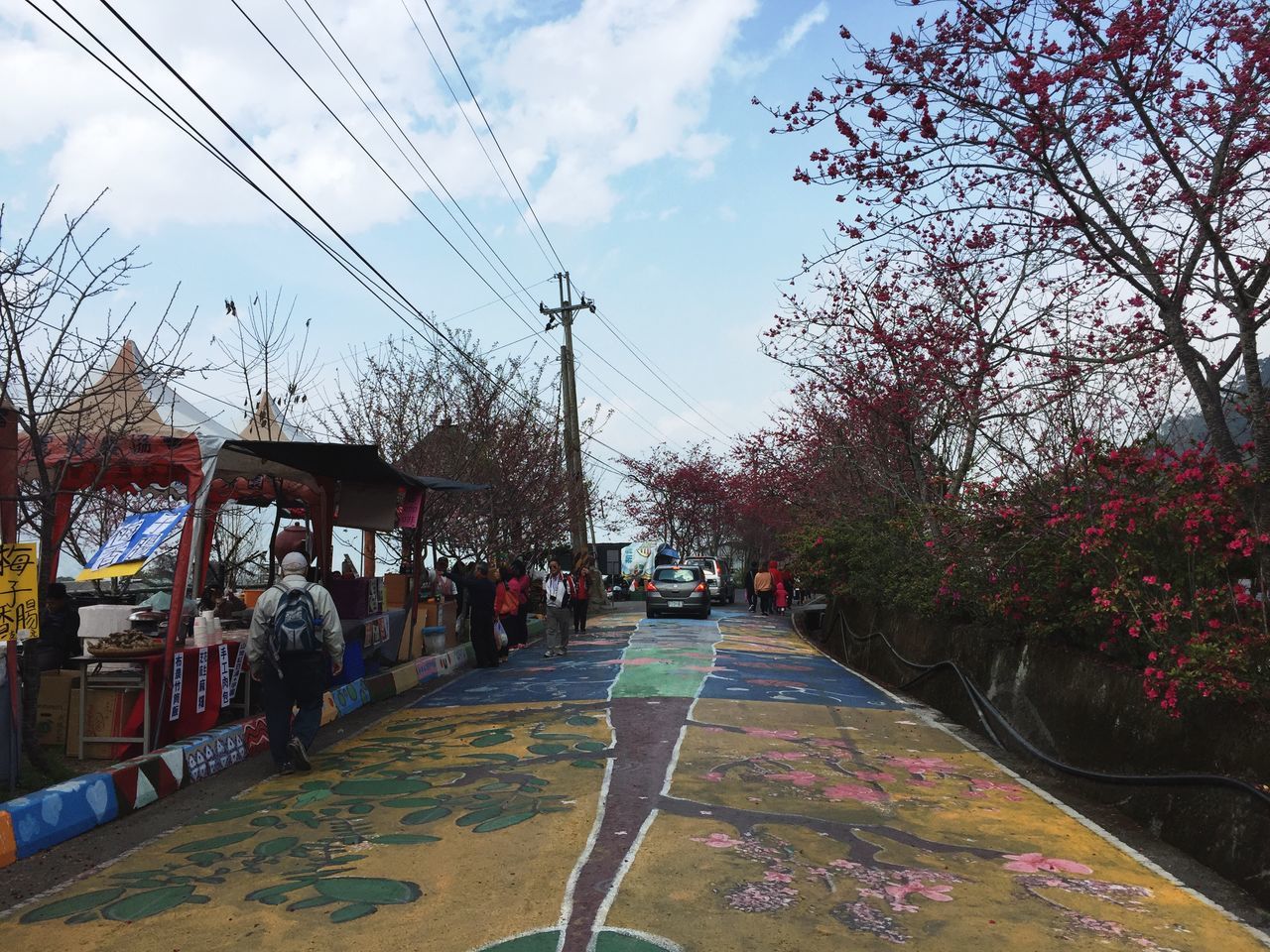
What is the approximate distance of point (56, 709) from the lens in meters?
8.93

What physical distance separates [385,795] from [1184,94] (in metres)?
7.85

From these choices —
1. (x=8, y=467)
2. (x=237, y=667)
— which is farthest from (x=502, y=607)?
(x=8, y=467)

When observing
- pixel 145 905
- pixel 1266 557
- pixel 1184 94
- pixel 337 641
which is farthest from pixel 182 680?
pixel 1184 94

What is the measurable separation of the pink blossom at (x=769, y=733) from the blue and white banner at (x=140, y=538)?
230 inches

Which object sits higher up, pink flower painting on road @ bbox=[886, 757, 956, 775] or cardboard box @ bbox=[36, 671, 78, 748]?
cardboard box @ bbox=[36, 671, 78, 748]

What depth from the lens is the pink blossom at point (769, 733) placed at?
10.6 metres

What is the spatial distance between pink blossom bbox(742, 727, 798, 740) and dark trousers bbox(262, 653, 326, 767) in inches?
170

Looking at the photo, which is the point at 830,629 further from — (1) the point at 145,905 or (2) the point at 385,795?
(1) the point at 145,905

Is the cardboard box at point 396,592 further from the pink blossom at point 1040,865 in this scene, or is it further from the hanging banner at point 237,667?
the pink blossom at point 1040,865

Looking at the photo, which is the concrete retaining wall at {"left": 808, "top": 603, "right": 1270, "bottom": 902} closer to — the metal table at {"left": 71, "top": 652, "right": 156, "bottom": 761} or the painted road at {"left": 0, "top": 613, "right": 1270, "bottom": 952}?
the painted road at {"left": 0, "top": 613, "right": 1270, "bottom": 952}

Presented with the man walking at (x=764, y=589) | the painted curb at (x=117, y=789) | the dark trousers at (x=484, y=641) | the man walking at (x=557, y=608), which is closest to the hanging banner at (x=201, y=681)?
the painted curb at (x=117, y=789)

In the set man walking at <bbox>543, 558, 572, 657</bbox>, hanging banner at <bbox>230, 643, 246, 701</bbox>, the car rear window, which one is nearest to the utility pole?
the car rear window

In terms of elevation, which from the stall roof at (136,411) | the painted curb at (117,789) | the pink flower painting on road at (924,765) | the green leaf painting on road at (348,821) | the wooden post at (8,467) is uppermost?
the stall roof at (136,411)

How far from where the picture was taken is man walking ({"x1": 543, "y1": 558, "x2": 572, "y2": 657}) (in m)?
18.4
